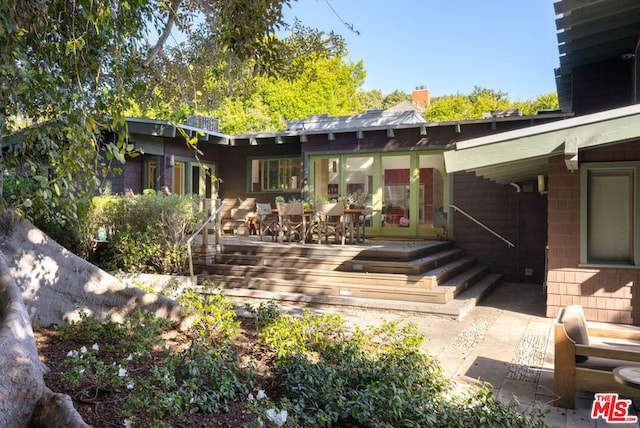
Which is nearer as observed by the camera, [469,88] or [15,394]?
[15,394]

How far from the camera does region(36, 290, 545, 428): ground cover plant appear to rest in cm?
247

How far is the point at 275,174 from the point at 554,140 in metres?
8.80

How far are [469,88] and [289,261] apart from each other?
35177mm

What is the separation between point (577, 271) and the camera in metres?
5.94

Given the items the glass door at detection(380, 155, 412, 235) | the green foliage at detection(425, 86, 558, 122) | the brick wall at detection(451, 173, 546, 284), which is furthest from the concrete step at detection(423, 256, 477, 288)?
the green foliage at detection(425, 86, 558, 122)

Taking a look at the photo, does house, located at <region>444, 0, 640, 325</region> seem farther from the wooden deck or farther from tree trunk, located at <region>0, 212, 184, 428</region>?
tree trunk, located at <region>0, 212, 184, 428</region>

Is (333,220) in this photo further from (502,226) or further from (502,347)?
(502,347)

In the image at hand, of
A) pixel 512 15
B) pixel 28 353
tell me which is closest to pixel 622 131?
pixel 28 353

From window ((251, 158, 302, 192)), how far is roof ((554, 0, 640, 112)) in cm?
695

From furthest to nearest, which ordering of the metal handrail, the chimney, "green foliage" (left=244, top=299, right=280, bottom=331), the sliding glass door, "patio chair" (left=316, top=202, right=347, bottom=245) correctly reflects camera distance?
the chimney → the sliding glass door → the metal handrail → "patio chair" (left=316, top=202, right=347, bottom=245) → "green foliage" (left=244, top=299, right=280, bottom=331)

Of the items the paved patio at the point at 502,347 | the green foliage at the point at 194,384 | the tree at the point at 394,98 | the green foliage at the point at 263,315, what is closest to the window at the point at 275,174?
the paved patio at the point at 502,347

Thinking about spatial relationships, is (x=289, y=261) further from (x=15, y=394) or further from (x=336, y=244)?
(x=15, y=394)

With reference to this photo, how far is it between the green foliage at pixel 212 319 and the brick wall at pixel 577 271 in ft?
14.3

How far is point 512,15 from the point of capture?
2742 cm
